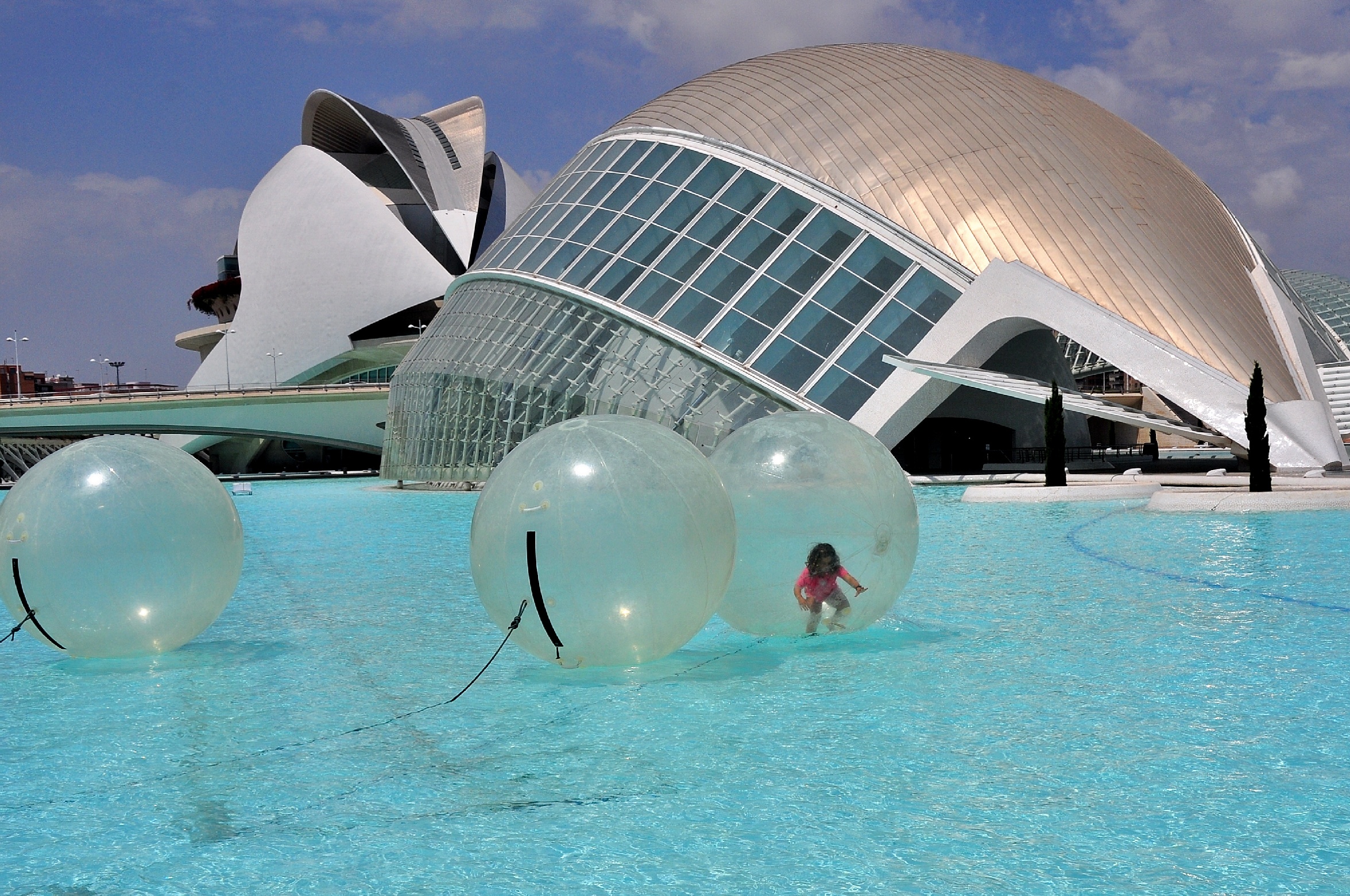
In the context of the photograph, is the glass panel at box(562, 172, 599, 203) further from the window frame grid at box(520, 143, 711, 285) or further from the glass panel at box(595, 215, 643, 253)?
the glass panel at box(595, 215, 643, 253)

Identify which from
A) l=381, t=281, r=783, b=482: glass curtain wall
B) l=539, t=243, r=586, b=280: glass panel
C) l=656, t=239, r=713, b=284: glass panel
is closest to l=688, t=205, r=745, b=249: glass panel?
l=656, t=239, r=713, b=284: glass panel

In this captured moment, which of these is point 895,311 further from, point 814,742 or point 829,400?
point 814,742

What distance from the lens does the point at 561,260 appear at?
28.7 metres

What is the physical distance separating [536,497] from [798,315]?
18.7 metres

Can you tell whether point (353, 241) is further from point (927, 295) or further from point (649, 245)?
point (927, 295)

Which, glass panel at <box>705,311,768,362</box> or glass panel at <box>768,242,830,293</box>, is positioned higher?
glass panel at <box>768,242,830,293</box>

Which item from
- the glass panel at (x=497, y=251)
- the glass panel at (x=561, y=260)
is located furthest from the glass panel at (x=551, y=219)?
the glass panel at (x=561, y=260)

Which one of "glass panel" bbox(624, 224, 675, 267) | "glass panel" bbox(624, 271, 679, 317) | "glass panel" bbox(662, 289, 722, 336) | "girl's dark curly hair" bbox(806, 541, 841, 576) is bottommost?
"girl's dark curly hair" bbox(806, 541, 841, 576)

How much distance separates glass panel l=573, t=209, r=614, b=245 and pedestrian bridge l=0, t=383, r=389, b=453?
27643 mm

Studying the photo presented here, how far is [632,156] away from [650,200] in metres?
2.26

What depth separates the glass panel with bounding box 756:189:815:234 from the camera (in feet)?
87.2

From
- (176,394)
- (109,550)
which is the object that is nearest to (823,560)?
(109,550)

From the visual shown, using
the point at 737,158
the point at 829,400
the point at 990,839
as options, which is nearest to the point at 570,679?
the point at 990,839

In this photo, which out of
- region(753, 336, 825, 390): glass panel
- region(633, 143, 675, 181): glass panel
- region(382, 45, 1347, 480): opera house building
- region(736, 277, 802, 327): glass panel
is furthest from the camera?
region(633, 143, 675, 181): glass panel
